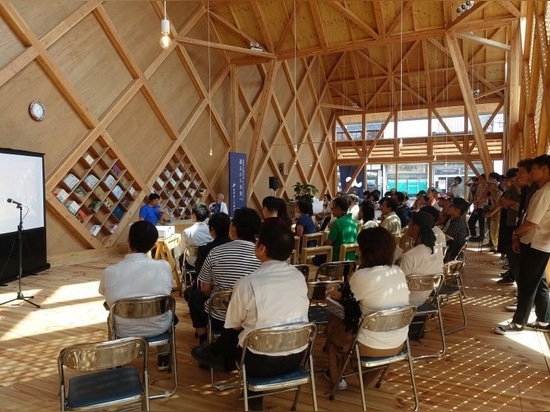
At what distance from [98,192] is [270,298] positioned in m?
6.92

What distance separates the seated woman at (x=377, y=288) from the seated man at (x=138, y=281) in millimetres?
1195

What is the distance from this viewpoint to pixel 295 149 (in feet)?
51.3

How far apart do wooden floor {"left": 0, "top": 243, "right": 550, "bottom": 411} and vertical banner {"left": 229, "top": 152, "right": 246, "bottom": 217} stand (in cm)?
653

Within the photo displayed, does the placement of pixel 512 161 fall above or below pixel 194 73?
below

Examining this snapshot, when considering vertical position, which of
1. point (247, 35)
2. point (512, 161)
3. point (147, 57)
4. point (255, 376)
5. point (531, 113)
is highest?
point (247, 35)

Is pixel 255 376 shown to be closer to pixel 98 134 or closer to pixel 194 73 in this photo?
pixel 98 134

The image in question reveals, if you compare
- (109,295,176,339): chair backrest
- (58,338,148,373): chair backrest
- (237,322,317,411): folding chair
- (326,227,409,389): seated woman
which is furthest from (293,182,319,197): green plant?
(58,338,148,373): chair backrest

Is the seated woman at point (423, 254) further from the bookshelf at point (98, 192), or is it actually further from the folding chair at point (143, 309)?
the bookshelf at point (98, 192)

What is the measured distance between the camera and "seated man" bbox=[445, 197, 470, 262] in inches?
197

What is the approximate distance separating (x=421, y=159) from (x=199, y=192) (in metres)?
9.36

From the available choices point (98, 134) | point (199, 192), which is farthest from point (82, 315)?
point (199, 192)

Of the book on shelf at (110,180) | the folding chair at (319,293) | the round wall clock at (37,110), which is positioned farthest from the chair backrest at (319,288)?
the book on shelf at (110,180)

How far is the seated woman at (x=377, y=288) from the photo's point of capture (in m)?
2.43

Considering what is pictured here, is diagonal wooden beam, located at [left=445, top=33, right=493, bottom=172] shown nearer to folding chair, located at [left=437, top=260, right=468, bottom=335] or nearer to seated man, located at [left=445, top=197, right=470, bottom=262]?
seated man, located at [left=445, top=197, right=470, bottom=262]
